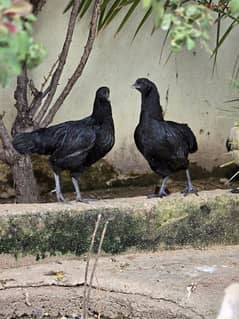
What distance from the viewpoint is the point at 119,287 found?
3744 mm

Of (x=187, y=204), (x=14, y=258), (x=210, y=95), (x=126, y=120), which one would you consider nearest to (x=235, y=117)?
(x=210, y=95)

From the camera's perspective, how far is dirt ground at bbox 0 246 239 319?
3594 millimetres

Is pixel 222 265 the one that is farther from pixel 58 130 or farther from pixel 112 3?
pixel 112 3

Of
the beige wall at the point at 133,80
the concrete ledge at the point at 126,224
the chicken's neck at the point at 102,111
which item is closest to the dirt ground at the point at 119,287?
the concrete ledge at the point at 126,224

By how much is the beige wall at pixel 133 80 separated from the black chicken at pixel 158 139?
1190mm

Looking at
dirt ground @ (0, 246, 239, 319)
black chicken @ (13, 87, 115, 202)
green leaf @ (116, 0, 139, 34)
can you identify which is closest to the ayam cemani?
black chicken @ (13, 87, 115, 202)

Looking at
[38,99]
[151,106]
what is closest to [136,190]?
[38,99]

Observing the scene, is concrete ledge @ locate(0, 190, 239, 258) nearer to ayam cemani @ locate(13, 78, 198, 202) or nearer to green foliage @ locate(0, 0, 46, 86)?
ayam cemani @ locate(13, 78, 198, 202)

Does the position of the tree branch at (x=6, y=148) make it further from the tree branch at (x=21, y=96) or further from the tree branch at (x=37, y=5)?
the tree branch at (x=37, y=5)

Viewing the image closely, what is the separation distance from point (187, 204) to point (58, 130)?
0.83 meters

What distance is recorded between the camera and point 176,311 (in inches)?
139

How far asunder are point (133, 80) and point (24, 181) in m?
1.19

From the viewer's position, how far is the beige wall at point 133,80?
5.54 meters

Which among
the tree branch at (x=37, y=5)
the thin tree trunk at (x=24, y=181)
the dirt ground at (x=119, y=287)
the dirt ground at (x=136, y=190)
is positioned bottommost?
the dirt ground at (x=119, y=287)
